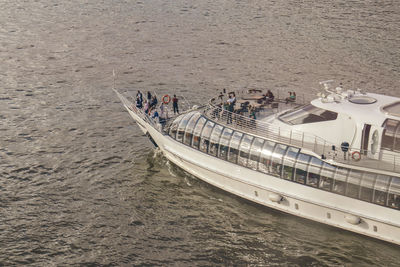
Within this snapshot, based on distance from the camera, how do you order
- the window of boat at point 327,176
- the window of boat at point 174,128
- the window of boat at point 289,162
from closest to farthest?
the window of boat at point 327,176
the window of boat at point 289,162
the window of boat at point 174,128

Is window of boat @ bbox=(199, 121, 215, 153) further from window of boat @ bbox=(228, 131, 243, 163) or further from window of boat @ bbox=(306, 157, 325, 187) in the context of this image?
window of boat @ bbox=(306, 157, 325, 187)

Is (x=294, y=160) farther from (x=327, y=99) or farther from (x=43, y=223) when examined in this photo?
(x=43, y=223)

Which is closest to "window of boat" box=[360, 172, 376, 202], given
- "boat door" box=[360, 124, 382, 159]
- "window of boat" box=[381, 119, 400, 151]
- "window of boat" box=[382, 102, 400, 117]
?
"boat door" box=[360, 124, 382, 159]

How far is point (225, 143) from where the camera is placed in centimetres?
3888

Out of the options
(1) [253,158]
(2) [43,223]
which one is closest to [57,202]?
(2) [43,223]

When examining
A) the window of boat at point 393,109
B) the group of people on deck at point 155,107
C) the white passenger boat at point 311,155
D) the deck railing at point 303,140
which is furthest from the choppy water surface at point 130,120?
the window of boat at point 393,109

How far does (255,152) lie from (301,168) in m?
3.71

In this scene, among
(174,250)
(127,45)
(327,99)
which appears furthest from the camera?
(127,45)

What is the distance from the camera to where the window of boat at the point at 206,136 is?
40.0 meters

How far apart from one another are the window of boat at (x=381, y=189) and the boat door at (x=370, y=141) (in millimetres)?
1867

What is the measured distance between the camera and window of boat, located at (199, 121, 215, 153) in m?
40.0

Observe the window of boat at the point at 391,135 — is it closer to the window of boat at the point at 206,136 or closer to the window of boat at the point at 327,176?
the window of boat at the point at 327,176

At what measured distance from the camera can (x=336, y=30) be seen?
90.6 metres

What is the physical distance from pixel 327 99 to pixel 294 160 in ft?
17.2
